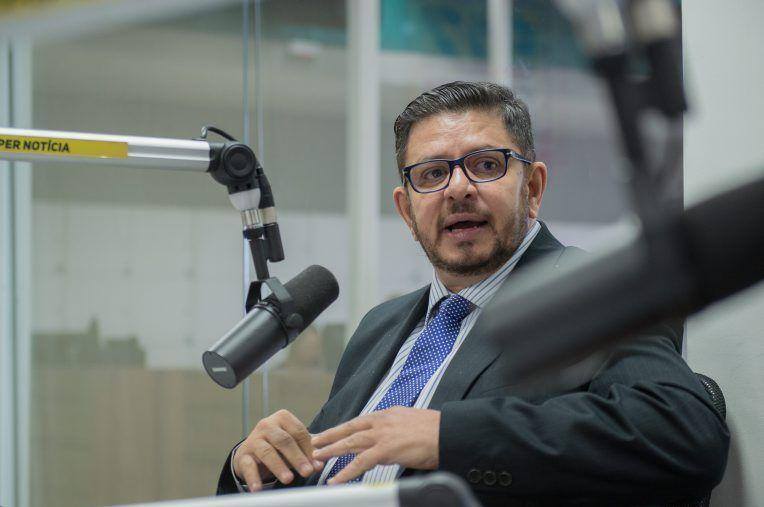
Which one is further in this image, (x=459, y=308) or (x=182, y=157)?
(x=459, y=308)

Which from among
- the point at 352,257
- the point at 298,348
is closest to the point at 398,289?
the point at 352,257

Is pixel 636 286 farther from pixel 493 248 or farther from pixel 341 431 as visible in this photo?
pixel 493 248

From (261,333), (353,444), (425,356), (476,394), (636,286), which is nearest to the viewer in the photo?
(636,286)

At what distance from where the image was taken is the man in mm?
1215

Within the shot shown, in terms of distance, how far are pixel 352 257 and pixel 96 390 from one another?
1.14 m

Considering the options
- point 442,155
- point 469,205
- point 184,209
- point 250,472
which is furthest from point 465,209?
point 184,209

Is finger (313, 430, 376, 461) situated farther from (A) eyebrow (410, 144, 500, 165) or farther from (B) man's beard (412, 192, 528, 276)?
(A) eyebrow (410, 144, 500, 165)

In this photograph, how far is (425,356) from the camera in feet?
5.15

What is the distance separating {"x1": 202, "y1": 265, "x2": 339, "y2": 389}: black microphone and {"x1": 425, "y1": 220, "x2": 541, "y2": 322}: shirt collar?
0.45 m

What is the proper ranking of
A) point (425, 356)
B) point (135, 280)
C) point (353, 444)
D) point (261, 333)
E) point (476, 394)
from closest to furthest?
1. point (261, 333)
2. point (353, 444)
3. point (476, 394)
4. point (425, 356)
5. point (135, 280)

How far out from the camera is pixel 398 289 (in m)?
3.21

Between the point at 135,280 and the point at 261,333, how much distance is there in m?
2.30

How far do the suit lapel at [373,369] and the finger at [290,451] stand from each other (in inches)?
7.1

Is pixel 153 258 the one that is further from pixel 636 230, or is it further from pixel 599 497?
pixel 636 230
